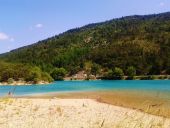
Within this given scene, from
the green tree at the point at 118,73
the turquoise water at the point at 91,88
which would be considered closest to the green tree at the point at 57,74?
the green tree at the point at 118,73

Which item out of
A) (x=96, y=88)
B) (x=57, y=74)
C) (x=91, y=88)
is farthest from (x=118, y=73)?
(x=96, y=88)

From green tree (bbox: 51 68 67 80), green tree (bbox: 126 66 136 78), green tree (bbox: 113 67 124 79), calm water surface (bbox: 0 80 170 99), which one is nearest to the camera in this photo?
calm water surface (bbox: 0 80 170 99)

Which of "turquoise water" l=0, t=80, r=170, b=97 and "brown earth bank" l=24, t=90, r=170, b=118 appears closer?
"brown earth bank" l=24, t=90, r=170, b=118

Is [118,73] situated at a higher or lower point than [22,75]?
lower

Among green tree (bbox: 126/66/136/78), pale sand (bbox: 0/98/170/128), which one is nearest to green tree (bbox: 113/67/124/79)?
green tree (bbox: 126/66/136/78)

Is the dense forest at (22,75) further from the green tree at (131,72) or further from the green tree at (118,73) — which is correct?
the green tree at (131,72)

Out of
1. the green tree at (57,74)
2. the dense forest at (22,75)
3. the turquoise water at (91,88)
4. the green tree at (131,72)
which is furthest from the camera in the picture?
the green tree at (57,74)

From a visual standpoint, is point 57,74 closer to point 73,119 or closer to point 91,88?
point 91,88

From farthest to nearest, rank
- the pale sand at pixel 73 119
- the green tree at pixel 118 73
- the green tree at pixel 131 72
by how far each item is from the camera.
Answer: the green tree at pixel 118 73
the green tree at pixel 131 72
the pale sand at pixel 73 119

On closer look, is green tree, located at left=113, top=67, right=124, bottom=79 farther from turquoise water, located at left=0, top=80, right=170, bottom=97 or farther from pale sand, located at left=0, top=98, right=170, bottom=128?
pale sand, located at left=0, top=98, right=170, bottom=128

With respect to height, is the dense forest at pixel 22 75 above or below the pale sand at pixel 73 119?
above

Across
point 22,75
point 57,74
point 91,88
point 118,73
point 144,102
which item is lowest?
point 91,88

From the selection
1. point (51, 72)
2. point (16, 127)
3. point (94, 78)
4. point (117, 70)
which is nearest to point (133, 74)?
point (117, 70)

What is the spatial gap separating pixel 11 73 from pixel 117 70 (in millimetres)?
49856
